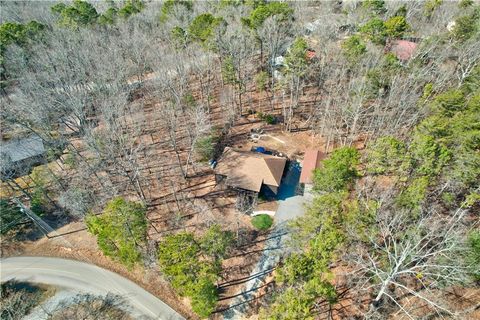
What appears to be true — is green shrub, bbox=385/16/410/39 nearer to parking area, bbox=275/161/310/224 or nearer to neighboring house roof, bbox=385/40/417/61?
neighboring house roof, bbox=385/40/417/61

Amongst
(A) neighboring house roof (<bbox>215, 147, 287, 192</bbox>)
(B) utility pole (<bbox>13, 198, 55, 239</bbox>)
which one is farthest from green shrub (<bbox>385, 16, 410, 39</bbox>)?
(B) utility pole (<bbox>13, 198, 55, 239</bbox>)

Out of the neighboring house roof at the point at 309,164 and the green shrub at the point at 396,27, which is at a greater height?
the green shrub at the point at 396,27

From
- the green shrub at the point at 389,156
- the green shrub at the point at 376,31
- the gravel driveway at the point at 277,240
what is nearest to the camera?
the green shrub at the point at 389,156

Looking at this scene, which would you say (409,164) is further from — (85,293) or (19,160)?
(19,160)

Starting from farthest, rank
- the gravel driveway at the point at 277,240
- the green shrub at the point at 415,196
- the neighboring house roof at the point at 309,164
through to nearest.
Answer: the neighboring house roof at the point at 309,164 < the gravel driveway at the point at 277,240 < the green shrub at the point at 415,196

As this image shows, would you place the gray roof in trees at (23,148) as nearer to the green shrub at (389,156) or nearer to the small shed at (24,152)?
the small shed at (24,152)

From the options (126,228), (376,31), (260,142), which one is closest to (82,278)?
(126,228)

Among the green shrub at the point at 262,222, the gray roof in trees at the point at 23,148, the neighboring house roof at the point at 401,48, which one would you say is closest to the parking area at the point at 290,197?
the green shrub at the point at 262,222
